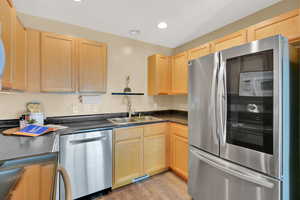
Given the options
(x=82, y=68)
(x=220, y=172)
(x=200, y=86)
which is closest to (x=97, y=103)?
(x=82, y=68)

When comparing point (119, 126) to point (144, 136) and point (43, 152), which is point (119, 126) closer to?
point (144, 136)

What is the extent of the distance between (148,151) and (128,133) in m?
0.50

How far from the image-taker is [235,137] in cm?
128

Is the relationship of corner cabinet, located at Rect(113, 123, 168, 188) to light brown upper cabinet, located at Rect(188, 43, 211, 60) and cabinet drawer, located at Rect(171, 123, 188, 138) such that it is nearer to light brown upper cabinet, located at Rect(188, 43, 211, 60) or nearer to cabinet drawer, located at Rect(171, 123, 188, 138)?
cabinet drawer, located at Rect(171, 123, 188, 138)

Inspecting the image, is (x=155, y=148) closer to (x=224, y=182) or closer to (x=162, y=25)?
(x=224, y=182)

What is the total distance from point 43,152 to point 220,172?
1.56 m

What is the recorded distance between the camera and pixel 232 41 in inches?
68.6

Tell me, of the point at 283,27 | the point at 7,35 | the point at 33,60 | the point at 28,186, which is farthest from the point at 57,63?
the point at 283,27

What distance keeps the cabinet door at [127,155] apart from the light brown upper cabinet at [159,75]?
0.95 meters

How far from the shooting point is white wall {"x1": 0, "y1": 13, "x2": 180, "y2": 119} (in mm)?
1870

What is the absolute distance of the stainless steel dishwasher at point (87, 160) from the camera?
1.63 m

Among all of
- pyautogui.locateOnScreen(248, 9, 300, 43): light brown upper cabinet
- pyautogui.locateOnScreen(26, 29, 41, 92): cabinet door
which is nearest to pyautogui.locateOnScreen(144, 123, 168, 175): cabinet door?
pyautogui.locateOnScreen(26, 29, 41, 92): cabinet door

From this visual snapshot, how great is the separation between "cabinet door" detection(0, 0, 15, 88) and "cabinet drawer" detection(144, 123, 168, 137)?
170cm

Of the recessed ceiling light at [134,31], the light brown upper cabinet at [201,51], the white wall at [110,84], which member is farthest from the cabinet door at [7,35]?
the light brown upper cabinet at [201,51]
